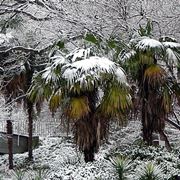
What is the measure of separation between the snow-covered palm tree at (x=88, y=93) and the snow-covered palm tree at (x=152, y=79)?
1063 millimetres

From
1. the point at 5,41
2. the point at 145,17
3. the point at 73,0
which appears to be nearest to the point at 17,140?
the point at 5,41

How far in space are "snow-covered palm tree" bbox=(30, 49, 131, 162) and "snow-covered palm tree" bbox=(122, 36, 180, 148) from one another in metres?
1.06

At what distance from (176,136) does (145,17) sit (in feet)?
13.7

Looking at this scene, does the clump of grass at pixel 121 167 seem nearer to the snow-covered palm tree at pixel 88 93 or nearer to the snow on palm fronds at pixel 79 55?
the snow-covered palm tree at pixel 88 93

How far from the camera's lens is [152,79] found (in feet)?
34.4

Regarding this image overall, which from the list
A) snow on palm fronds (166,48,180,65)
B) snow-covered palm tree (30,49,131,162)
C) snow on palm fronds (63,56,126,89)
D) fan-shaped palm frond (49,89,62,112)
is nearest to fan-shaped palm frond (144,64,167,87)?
snow on palm fronds (166,48,180,65)

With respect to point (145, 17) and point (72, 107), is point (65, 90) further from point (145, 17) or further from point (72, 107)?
point (145, 17)

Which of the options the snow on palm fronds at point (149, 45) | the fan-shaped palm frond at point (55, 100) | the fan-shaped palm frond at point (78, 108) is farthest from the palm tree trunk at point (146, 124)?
the fan-shaped palm frond at point (55, 100)

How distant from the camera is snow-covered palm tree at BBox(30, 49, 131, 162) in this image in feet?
30.7

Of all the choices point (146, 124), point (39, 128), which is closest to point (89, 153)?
point (146, 124)

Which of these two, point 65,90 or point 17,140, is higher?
point 65,90

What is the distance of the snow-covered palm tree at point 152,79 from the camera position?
1056 cm

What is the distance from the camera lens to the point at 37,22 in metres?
15.7

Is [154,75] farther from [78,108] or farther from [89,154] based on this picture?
[89,154]
